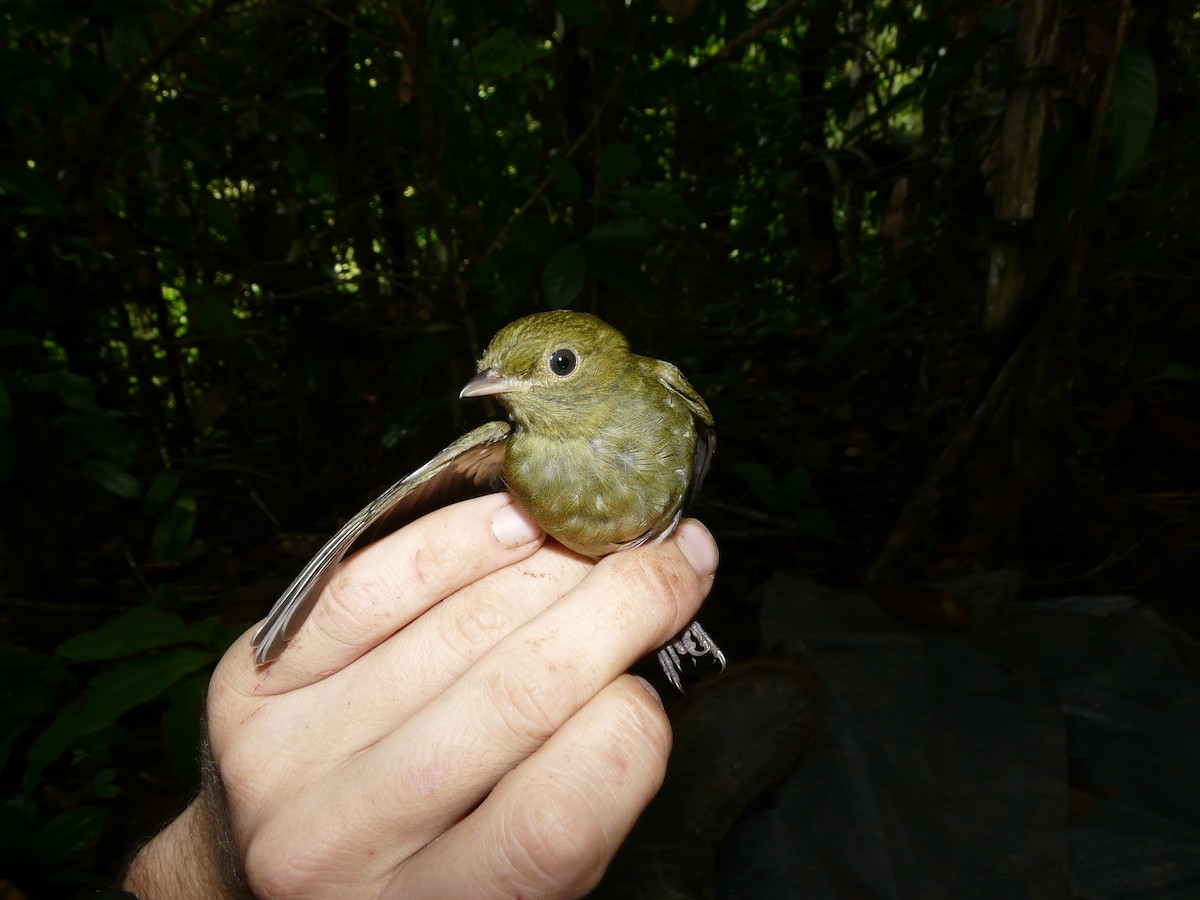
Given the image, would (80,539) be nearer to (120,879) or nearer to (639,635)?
(120,879)

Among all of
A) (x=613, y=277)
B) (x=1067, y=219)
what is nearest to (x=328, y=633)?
(x=613, y=277)

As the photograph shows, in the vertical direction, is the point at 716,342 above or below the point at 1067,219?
below

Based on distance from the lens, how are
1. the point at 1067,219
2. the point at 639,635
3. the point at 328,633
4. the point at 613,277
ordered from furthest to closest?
the point at 613,277 < the point at 1067,219 < the point at 328,633 < the point at 639,635

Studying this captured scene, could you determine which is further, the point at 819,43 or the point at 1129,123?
the point at 819,43

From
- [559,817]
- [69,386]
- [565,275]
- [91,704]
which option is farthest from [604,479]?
[69,386]

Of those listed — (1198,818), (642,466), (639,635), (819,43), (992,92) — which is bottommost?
(1198,818)

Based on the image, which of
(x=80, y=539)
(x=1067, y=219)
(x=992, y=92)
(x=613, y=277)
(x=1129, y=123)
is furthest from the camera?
(x=80, y=539)

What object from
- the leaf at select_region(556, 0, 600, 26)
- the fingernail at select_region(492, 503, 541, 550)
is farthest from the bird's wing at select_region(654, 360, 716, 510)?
the leaf at select_region(556, 0, 600, 26)
